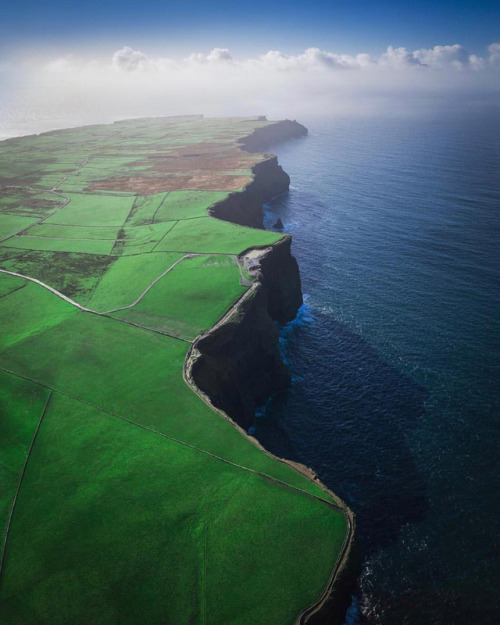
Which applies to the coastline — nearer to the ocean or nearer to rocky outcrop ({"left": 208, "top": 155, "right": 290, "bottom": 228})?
rocky outcrop ({"left": 208, "top": 155, "right": 290, "bottom": 228})

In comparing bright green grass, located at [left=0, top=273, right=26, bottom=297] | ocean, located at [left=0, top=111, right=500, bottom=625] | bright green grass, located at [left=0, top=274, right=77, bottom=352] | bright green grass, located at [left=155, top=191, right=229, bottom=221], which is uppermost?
bright green grass, located at [left=155, top=191, right=229, bottom=221]

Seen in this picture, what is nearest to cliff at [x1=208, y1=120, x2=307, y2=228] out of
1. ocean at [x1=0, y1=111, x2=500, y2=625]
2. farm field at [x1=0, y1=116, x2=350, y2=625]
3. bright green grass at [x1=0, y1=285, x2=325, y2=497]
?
ocean at [x1=0, y1=111, x2=500, y2=625]

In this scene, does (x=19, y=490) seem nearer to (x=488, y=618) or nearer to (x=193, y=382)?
(x=193, y=382)

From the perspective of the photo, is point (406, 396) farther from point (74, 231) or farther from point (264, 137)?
point (264, 137)

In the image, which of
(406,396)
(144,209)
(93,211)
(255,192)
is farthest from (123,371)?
(255,192)

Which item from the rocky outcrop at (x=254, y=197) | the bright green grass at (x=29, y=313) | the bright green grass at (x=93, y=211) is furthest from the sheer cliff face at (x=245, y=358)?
the bright green grass at (x=93, y=211)

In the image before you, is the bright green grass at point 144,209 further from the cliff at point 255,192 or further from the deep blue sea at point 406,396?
the deep blue sea at point 406,396
